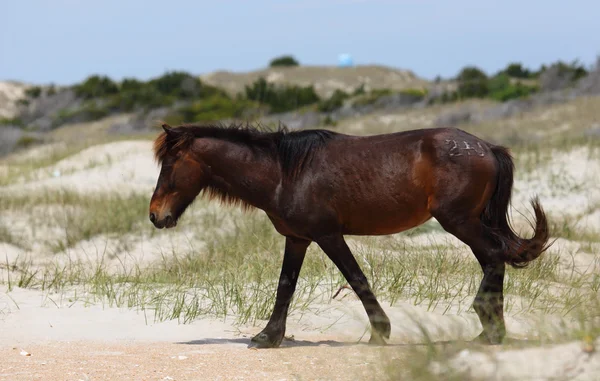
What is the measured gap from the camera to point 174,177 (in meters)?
7.22

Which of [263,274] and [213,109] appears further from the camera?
[213,109]

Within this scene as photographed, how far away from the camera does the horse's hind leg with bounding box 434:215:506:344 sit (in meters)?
6.79

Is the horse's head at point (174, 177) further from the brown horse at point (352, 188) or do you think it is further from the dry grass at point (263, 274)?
the dry grass at point (263, 274)

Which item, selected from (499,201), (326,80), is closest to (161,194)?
(499,201)

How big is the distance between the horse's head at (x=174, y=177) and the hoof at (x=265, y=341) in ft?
3.36

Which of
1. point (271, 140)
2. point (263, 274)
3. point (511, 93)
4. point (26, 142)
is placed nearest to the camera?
point (271, 140)

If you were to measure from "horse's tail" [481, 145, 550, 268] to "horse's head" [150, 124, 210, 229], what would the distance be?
6.95ft

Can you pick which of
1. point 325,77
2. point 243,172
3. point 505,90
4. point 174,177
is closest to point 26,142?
point 505,90

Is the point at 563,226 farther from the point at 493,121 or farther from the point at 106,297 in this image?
the point at 493,121

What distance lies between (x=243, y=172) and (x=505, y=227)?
1.92m

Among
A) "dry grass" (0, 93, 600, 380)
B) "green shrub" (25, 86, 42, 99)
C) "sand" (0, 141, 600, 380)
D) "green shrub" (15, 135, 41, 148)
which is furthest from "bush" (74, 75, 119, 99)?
"sand" (0, 141, 600, 380)

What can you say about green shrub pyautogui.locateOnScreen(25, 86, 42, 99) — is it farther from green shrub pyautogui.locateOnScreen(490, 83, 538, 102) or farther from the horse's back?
the horse's back

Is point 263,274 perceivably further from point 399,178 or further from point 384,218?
point 399,178

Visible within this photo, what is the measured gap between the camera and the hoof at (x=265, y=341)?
709 cm
